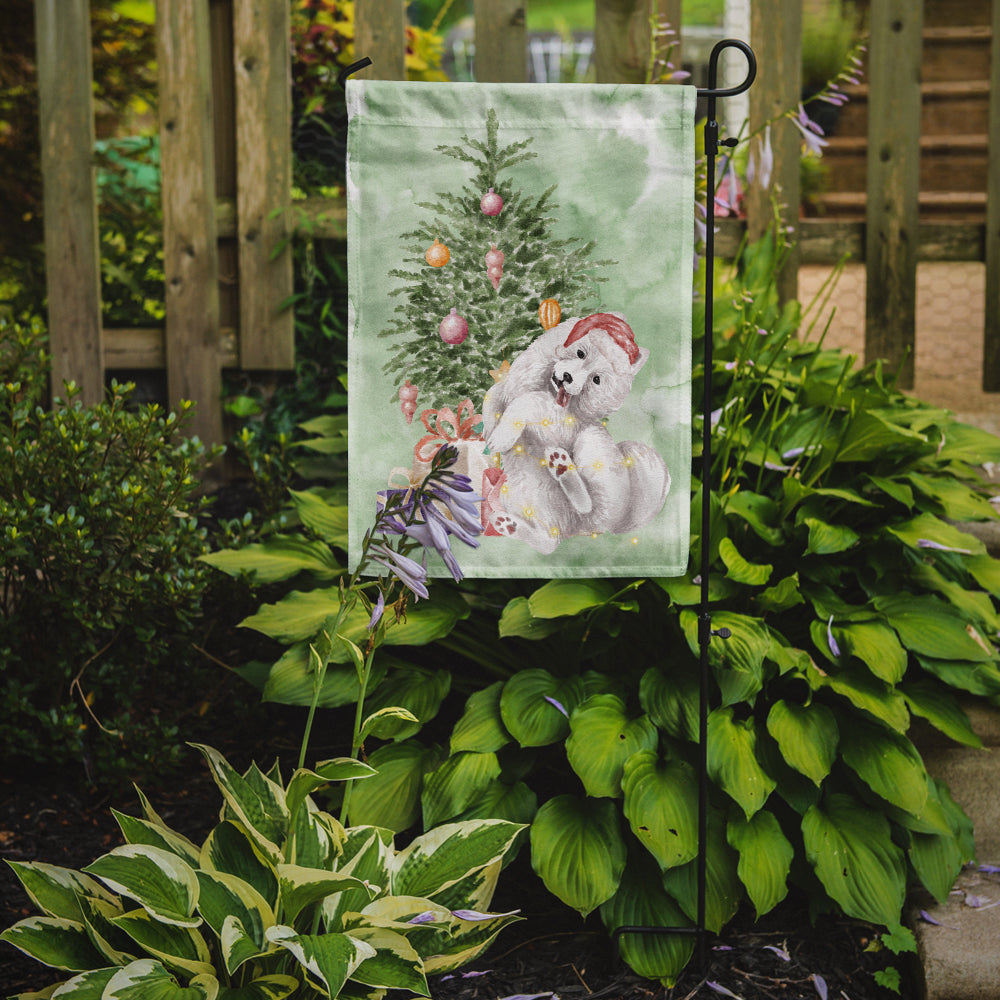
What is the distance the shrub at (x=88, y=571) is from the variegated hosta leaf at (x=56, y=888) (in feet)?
1.89

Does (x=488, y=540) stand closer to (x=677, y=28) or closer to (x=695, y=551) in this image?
(x=695, y=551)

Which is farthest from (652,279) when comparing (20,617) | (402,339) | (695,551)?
(20,617)

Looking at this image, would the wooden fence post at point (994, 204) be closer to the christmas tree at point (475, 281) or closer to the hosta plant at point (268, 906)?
the christmas tree at point (475, 281)

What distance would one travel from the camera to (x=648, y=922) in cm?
193

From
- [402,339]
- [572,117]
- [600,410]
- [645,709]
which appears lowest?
[645,709]

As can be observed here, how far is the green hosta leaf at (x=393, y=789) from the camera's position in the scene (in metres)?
2.01

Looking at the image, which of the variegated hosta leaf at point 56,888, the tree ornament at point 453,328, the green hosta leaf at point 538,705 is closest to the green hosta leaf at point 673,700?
the green hosta leaf at point 538,705

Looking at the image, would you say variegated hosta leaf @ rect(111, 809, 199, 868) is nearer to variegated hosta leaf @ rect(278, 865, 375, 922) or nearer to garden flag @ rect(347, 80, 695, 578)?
variegated hosta leaf @ rect(278, 865, 375, 922)

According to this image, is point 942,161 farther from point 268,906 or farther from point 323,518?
point 268,906

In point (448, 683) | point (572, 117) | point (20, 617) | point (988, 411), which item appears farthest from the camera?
point (988, 411)

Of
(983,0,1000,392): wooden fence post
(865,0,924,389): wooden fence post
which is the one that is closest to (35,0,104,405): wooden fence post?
(865,0,924,389): wooden fence post

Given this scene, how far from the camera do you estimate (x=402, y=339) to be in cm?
178

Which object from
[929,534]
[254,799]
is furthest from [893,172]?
[254,799]

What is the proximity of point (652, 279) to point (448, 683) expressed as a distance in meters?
0.92
